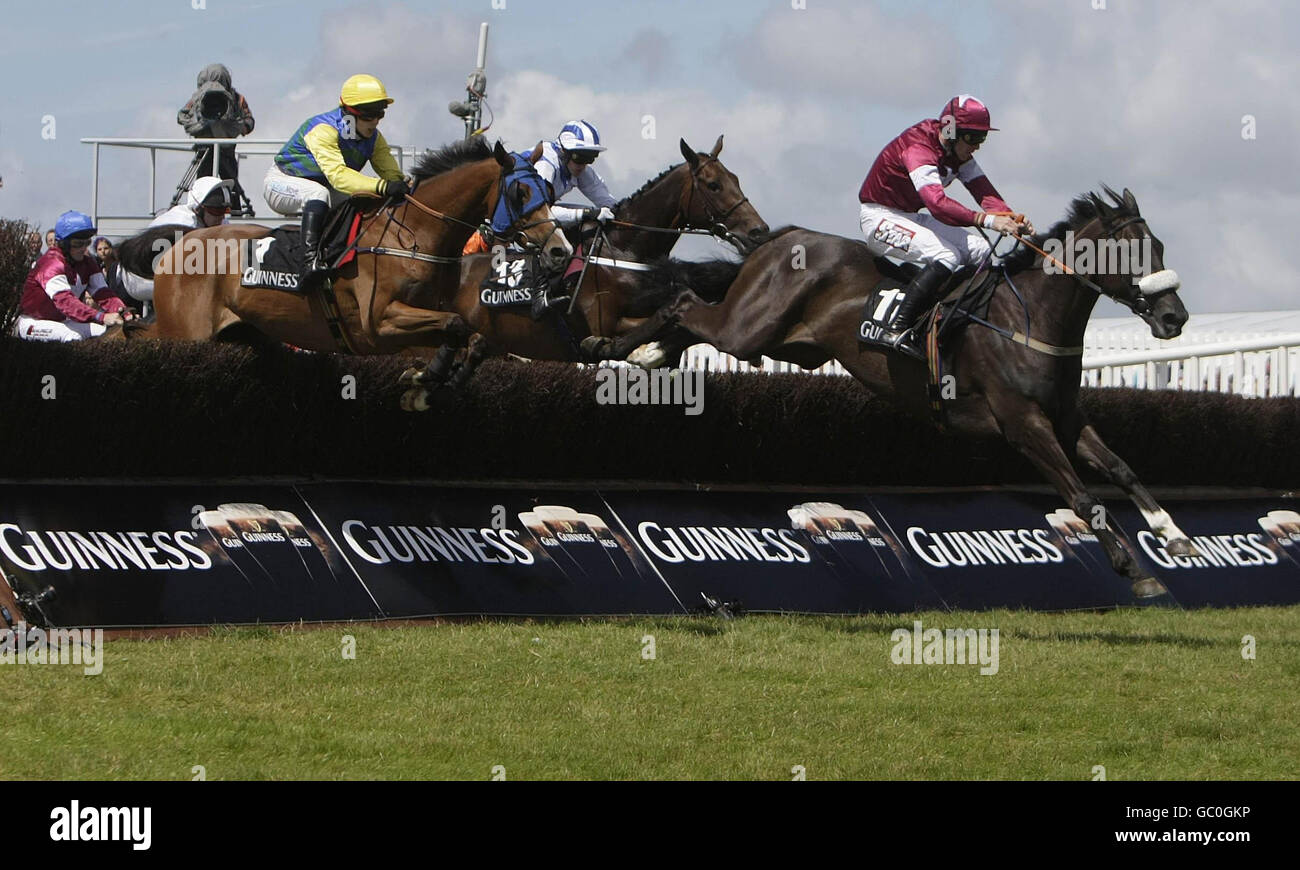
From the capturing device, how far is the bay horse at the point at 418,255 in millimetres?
9367

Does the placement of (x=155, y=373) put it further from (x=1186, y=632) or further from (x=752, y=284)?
(x=1186, y=632)

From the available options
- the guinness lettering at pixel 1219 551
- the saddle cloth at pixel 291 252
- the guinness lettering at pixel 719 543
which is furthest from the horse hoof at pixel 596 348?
the guinness lettering at pixel 1219 551

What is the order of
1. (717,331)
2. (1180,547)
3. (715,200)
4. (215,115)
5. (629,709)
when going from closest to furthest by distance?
(629,709) → (1180,547) → (717,331) → (715,200) → (215,115)

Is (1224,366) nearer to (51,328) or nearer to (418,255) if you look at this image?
(418,255)

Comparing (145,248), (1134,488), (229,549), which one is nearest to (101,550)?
(229,549)

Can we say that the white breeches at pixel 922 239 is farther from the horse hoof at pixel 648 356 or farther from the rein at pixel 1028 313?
the horse hoof at pixel 648 356

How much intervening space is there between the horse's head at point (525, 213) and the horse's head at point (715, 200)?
1482 mm

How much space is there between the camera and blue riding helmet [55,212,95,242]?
37.3ft

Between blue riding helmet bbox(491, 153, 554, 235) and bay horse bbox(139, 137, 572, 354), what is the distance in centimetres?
1

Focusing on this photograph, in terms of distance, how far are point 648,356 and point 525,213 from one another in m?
1.10

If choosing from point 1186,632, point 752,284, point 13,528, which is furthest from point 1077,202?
point 13,528

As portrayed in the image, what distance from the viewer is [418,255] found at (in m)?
9.47

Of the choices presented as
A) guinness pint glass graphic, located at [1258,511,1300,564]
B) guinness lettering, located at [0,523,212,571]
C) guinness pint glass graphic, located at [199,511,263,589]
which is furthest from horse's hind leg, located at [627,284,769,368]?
guinness pint glass graphic, located at [1258,511,1300,564]

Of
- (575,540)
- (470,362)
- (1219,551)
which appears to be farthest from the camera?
(1219,551)
